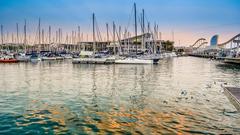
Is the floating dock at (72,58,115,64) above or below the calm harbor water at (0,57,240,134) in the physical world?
above

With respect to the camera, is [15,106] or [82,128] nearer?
[82,128]

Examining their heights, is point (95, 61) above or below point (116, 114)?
above

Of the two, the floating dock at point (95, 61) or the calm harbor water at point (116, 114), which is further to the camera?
the floating dock at point (95, 61)

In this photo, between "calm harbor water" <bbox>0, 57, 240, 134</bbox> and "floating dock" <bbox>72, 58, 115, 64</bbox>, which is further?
"floating dock" <bbox>72, 58, 115, 64</bbox>

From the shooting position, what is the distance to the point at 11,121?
46.8 ft

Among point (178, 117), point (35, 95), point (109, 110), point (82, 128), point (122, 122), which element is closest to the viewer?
point (82, 128)

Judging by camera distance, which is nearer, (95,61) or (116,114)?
(116,114)

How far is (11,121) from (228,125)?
10672 mm

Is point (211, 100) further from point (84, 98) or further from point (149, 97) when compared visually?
point (84, 98)

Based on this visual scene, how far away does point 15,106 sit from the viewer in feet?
59.0

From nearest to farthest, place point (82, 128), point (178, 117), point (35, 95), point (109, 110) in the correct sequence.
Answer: point (82, 128)
point (178, 117)
point (109, 110)
point (35, 95)

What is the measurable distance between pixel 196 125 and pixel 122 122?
3.58m

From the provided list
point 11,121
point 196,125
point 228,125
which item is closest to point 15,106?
point 11,121

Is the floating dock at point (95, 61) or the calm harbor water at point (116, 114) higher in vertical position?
the floating dock at point (95, 61)
